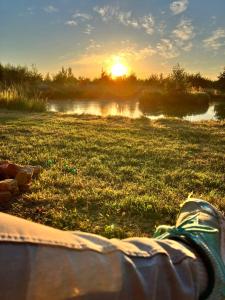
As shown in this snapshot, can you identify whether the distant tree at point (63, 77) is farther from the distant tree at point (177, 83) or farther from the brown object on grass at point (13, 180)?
the brown object on grass at point (13, 180)

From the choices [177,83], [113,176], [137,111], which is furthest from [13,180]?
[177,83]

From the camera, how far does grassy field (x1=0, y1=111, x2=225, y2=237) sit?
3180 millimetres

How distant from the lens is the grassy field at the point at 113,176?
10.4ft

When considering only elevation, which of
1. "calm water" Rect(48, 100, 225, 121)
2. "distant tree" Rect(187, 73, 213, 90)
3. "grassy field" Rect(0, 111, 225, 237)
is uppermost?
"distant tree" Rect(187, 73, 213, 90)

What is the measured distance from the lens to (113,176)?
4301 millimetres

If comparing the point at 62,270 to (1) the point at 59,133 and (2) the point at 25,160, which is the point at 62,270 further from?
(1) the point at 59,133

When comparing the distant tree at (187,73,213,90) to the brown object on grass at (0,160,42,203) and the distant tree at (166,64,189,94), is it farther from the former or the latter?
the brown object on grass at (0,160,42,203)

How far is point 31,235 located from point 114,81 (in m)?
32.2

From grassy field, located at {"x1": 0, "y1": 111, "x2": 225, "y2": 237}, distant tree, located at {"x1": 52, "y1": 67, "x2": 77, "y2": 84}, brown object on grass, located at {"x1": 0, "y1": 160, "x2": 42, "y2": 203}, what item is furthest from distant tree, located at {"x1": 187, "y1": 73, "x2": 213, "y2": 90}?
brown object on grass, located at {"x1": 0, "y1": 160, "x2": 42, "y2": 203}

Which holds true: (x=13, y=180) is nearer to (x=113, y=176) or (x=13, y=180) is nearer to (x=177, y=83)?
(x=113, y=176)

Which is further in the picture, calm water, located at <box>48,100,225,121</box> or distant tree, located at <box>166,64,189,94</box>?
distant tree, located at <box>166,64,189,94</box>

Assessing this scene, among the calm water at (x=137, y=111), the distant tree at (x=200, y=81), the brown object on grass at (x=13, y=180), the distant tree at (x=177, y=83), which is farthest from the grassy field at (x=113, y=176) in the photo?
the distant tree at (x=200, y=81)

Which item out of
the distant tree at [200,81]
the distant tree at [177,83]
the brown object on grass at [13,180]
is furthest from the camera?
the distant tree at [200,81]

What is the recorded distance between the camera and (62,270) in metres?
1.17
